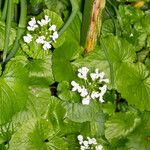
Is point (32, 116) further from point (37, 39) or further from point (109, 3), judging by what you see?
point (109, 3)

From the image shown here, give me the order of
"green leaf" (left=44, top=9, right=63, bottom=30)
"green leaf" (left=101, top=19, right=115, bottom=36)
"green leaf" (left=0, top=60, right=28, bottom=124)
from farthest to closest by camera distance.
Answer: "green leaf" (left=101, top=19, right=115, bottom=36)
"green leaf" (left=44, top=9, right=63, bottom=30)
"green leaf" (left=0, top=60, right=28, bottom=124)

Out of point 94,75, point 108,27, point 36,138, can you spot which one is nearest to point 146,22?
point 108,27

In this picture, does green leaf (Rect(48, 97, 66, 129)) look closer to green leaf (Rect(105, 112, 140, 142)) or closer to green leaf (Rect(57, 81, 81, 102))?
green leaf (Rect(57, 81, 81, 102))

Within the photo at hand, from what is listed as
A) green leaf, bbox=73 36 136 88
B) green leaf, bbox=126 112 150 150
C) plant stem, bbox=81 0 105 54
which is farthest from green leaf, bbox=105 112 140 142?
plant stem, bbox=81 0 105 54

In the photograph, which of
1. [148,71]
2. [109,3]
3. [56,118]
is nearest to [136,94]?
[148,71]

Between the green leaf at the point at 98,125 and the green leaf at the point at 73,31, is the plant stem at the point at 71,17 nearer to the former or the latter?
the green leaf at the point at 73,31
